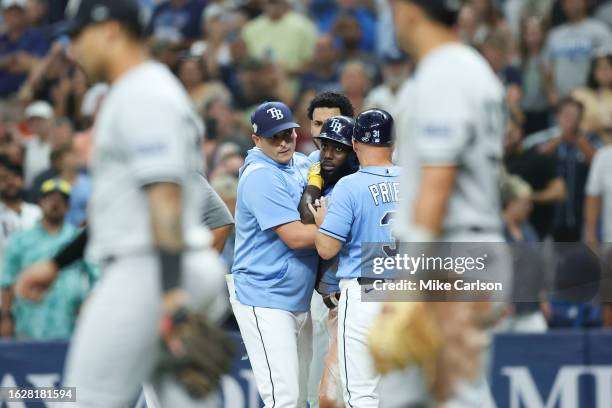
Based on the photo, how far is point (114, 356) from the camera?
15.7 feet

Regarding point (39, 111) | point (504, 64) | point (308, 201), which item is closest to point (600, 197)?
point (504, 64)

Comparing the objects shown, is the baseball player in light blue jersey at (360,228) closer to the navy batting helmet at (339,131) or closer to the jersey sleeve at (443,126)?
the navy batting helmet at (339,131)

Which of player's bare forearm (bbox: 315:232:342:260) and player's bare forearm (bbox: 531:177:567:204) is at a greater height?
player's bare forearm (bbox: 315:232:342:260)

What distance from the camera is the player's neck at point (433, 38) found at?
487 centimetres

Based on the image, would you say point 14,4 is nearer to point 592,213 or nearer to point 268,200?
point 592,213

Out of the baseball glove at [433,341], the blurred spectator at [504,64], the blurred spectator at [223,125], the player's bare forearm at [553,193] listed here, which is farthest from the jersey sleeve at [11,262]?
the baseball glove at [433,341]

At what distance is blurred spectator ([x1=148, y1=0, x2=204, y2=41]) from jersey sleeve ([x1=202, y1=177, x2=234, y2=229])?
740 cm

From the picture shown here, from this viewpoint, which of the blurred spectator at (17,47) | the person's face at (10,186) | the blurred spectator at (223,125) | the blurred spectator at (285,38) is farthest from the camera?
the blurred spectator at (17,47)

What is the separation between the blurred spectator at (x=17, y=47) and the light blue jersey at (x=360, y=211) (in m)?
7.86

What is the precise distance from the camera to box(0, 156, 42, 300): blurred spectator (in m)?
11.1

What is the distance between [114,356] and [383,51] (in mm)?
9633

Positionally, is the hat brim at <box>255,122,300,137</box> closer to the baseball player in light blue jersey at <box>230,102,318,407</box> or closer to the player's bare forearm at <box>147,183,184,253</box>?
the baseball player in light blue jersey at <box>230,102,318,407</box>

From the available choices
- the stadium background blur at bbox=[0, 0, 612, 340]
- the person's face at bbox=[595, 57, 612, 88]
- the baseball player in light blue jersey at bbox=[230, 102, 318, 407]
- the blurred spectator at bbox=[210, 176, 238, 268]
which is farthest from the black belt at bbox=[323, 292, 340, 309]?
the person's face at bbox=[595, 57, 612, 88]

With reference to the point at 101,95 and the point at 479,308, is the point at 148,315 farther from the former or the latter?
the point at 101,95
